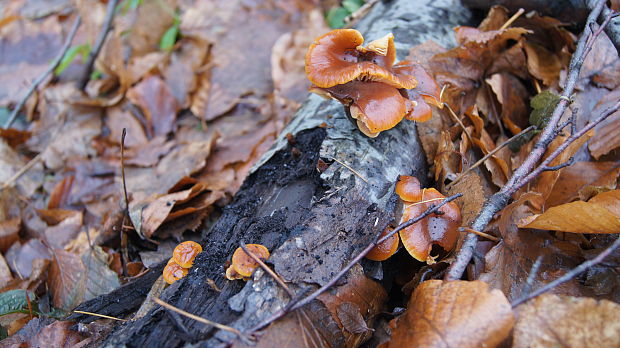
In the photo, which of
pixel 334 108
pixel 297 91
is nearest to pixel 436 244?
pixel 334 108

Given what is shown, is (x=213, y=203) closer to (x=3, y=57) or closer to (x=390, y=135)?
(x=390, y=135)

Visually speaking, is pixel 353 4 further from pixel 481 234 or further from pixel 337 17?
pixel 481 234

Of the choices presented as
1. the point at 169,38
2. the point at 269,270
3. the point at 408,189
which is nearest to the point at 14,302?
the point at 269,270

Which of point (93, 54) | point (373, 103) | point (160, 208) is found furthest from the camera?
point (93, 54)

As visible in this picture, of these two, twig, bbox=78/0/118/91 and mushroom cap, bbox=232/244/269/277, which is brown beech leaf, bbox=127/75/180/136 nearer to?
twig, bbox=78/0/118/91

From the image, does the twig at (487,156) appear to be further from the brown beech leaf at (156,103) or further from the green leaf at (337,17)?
the brown beech leaf at (156,103)

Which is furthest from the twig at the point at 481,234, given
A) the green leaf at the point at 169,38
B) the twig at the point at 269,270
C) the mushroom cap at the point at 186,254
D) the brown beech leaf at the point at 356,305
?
the green leaf at the point at 169,38
